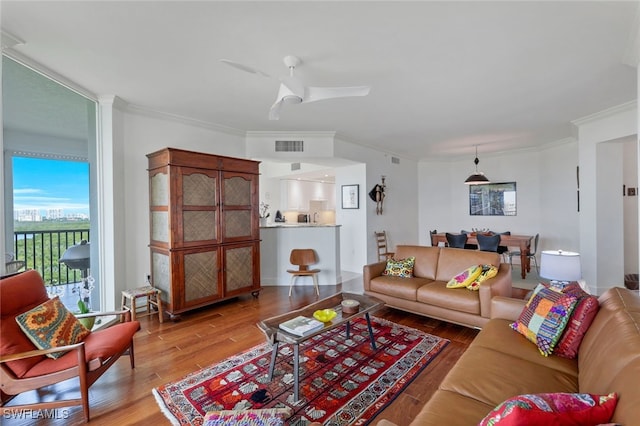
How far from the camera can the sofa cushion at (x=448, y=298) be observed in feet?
10.0

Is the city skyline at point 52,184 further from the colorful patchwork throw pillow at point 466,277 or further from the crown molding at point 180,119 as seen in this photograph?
the colorful patchwork throw pillow at point 466,277

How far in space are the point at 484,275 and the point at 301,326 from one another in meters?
2.18

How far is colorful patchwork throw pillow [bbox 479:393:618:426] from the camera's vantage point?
0.93 meters

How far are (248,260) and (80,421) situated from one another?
2578 millimetres

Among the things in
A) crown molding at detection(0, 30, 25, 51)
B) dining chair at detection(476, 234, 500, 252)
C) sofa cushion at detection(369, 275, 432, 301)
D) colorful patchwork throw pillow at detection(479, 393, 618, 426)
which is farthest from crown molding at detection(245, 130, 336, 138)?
colorful patchwork throw pillow at detection(479, 393, 618, 426)

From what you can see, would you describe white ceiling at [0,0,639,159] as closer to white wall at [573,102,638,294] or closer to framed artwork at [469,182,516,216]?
white wall at [573,102,638,294]

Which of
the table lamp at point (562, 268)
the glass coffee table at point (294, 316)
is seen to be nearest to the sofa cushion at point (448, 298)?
the table lamp at point (562, 268)

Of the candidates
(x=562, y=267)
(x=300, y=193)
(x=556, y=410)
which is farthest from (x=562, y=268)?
(x=300, y=193)

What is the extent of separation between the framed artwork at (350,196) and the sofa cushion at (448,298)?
118 inches

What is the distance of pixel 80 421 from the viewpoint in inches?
74.0

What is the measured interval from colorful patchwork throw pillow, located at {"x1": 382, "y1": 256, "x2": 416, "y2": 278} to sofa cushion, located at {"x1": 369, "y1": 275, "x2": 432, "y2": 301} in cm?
9

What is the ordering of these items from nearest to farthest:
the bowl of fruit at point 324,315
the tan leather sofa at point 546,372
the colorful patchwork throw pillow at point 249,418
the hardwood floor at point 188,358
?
the tan leather sofa at point 546,372 → the colorful patchwork throw pillow at point 249,418 → the hardwood floor at point 188,358 → the bowl of fruit at point 324,315

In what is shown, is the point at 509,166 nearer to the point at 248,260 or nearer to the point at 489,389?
the point at 248,260

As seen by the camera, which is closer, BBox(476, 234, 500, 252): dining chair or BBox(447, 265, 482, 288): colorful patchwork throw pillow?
BBox(447, 265, 482, 288): colorful patchwork throw pillow
